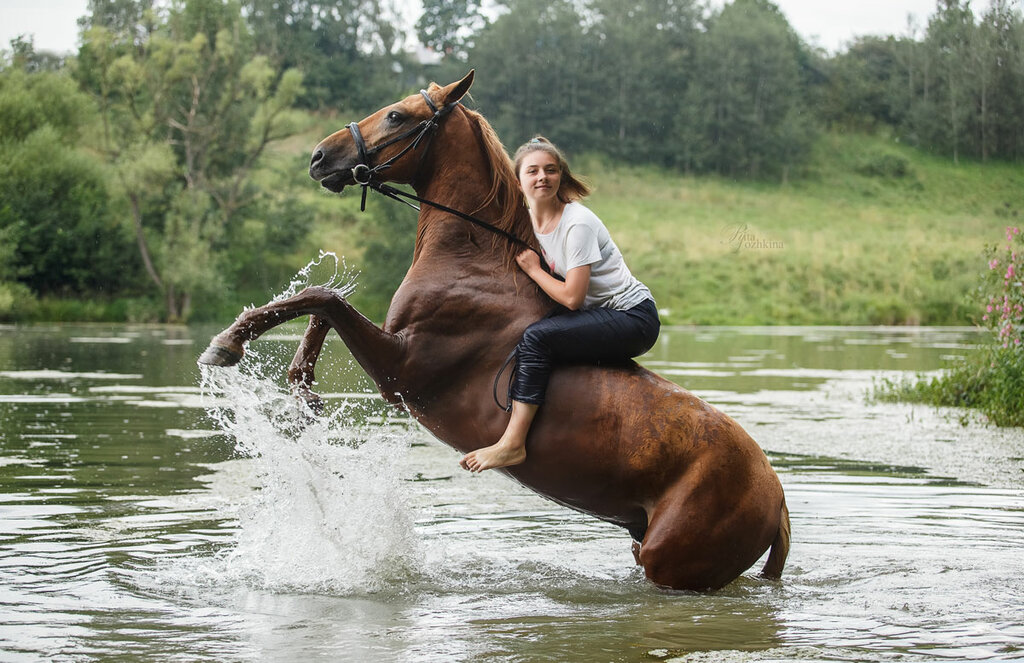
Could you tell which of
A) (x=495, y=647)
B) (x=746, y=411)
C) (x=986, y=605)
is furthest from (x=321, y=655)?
(x=746, y=411)

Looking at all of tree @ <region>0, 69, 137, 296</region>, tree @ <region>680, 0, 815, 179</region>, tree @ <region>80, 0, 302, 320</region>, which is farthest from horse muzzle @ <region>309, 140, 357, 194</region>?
tree @ <region>680, 0, 815, 179</region>

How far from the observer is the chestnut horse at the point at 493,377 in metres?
5.84

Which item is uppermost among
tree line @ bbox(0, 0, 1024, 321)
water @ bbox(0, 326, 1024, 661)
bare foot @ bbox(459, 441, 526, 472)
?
tree line @ bbox(0, 0, 1024, 321)

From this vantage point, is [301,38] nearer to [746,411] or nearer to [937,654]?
[746,411]

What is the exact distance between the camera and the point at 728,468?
5.85 m

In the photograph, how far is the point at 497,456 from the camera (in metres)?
5.78

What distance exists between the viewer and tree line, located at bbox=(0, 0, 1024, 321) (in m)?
45.1

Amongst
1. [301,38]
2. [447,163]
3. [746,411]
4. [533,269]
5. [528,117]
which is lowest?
[746,411]

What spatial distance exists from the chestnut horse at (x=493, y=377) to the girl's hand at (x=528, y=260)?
3.9 inches

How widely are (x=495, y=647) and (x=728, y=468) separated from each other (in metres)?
1.66

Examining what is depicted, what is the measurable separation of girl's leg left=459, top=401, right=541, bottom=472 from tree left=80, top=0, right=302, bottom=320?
4188 centimetres

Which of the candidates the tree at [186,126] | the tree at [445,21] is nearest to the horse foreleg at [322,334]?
the tree at [186,126]

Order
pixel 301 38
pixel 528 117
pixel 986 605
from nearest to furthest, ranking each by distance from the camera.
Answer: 1. pixel 986 605
2. pixel 528 117
3. pixel 301 38

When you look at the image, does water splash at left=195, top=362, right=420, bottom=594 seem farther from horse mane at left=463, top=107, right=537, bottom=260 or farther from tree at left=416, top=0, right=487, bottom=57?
tree at left=416, top=0, right=487, bottom=57
